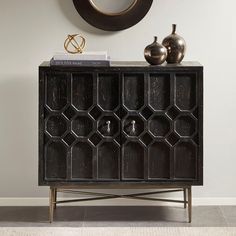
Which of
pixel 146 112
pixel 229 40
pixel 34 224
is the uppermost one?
pixel 229 40

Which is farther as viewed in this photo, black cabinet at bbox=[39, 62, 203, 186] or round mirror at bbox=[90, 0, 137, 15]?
round mirror at bbox=[90, 0, 137, 15]

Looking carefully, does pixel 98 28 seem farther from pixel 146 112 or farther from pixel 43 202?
pixel 43 202

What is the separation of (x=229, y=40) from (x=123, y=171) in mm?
1084

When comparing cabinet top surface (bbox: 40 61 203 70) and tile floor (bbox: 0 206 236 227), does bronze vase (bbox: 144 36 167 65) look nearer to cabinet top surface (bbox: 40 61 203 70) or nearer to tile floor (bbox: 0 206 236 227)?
cabinet top surface (bbox: 40 61 203 70)

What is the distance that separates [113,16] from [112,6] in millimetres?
67

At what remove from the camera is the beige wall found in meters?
4.48

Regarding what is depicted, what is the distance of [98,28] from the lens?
448cm

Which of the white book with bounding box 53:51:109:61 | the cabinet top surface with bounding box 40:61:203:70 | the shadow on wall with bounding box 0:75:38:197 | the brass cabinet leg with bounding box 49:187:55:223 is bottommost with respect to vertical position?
the brass cabinet leg with bounding box 49:187:55:223

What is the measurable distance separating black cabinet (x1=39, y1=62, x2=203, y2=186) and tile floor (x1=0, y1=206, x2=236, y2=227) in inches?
10.0

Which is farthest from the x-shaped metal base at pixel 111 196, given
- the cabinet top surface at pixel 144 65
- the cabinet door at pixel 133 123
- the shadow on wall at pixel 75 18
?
the shadow on wall at pixel 75 18

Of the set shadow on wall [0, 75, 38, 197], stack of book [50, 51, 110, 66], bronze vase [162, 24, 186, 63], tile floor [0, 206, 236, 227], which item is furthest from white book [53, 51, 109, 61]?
tile floor [0, 206, 236, 227]

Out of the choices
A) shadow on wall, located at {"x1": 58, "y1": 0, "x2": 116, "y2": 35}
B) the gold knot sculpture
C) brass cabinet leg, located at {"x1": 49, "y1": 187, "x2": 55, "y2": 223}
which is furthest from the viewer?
shadow on wall, located at {"x1": 58, "y1": 0, "x2": 116, "y2": 35}

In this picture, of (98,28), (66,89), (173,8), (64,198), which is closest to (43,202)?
(64,198)

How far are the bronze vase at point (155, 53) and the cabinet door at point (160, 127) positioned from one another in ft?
0.30
